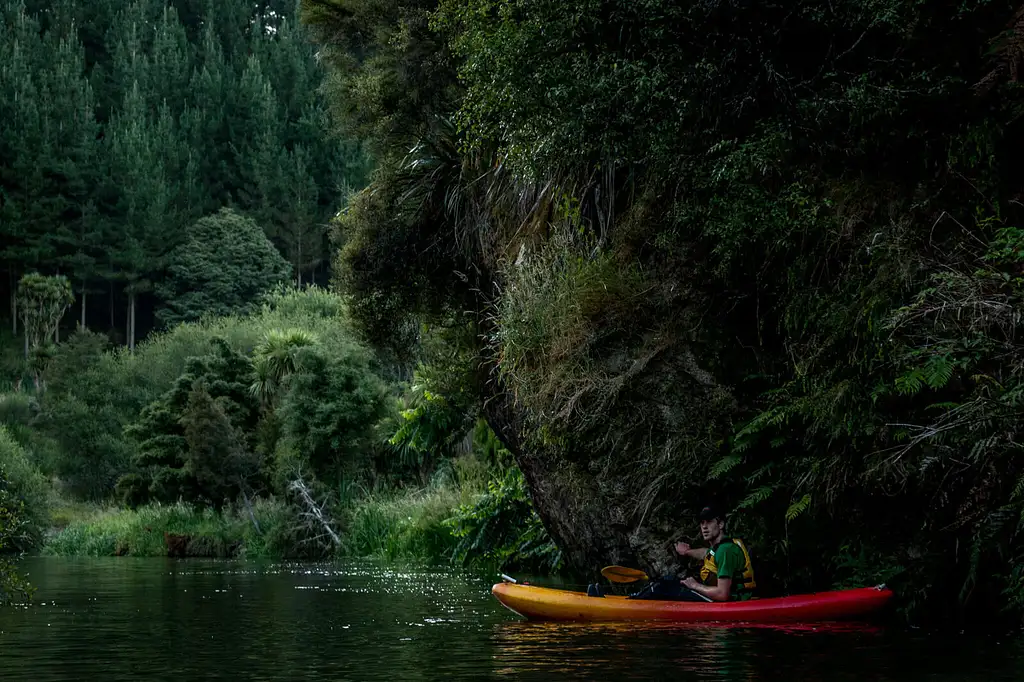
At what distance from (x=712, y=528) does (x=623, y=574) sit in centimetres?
134

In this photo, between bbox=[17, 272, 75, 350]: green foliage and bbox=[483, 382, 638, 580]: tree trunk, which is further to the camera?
bbox=[17, 272, 75, 350]: green foliage

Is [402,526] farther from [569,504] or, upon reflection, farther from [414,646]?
[414,646]

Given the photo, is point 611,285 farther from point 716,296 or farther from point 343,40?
point 343,40

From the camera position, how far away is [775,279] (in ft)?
Answer: 42.1

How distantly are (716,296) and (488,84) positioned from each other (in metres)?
3.15

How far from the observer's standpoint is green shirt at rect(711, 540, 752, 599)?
39.5ft

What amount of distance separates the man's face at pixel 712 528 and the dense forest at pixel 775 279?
33 centimetres

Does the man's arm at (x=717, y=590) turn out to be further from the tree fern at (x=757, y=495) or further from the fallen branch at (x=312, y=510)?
the fallen branch at (x=312, y=510)

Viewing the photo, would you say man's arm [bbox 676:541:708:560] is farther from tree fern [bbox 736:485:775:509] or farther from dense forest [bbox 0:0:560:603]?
dense forest [bbox 0:0:560:603]

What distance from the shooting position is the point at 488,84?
13852 millimetres

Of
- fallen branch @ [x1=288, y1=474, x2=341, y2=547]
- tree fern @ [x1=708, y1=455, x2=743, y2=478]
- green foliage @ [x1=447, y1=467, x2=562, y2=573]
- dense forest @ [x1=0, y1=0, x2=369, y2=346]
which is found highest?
dense forest @ [x1=0, y1=0, x2=369, y2=346]

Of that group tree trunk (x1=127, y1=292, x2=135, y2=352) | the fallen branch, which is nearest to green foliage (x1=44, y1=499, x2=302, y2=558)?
the fallen branch

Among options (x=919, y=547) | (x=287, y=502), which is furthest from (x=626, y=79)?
(x=287, y=502)

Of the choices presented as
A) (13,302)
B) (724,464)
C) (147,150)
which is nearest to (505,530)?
(724,464)
